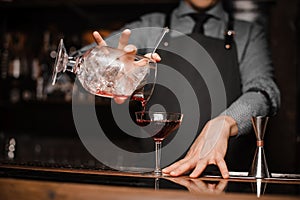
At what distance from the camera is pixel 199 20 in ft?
8.95

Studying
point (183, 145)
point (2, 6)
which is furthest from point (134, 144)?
point (2, 6)

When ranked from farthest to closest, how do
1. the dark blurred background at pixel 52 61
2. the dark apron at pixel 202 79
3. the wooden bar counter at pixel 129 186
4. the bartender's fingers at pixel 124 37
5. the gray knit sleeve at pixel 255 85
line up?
the dark blurred background at pixel 52 61 < the dark apron at pixel 202 79 < the gray knit sleeve at pixel 255 85 < the bartender's fingers at pixel 124 37 < the wooden bar counter at pixel 129 186

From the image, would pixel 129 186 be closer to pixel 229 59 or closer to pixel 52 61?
pixel 229 59

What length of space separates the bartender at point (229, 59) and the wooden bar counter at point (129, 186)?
0.49 metres

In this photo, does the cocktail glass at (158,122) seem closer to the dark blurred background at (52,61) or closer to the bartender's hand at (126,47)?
the bartender's hand at (126,47)

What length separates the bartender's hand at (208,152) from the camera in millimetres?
1375

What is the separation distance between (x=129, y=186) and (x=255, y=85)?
4.49ft

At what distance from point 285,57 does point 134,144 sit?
1.19 metres

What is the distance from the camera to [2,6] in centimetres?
359

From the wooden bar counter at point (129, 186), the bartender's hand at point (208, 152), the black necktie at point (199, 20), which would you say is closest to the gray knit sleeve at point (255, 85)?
the bartender's hand at point (208, 152)

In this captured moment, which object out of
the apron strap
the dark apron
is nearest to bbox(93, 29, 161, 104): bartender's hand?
the dark apron

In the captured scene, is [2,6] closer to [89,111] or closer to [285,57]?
[89,111]

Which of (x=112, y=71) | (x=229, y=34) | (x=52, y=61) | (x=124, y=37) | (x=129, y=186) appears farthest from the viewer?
(x=52, y=61)

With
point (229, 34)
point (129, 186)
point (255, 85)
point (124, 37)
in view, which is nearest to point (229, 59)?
point (229, 34)
